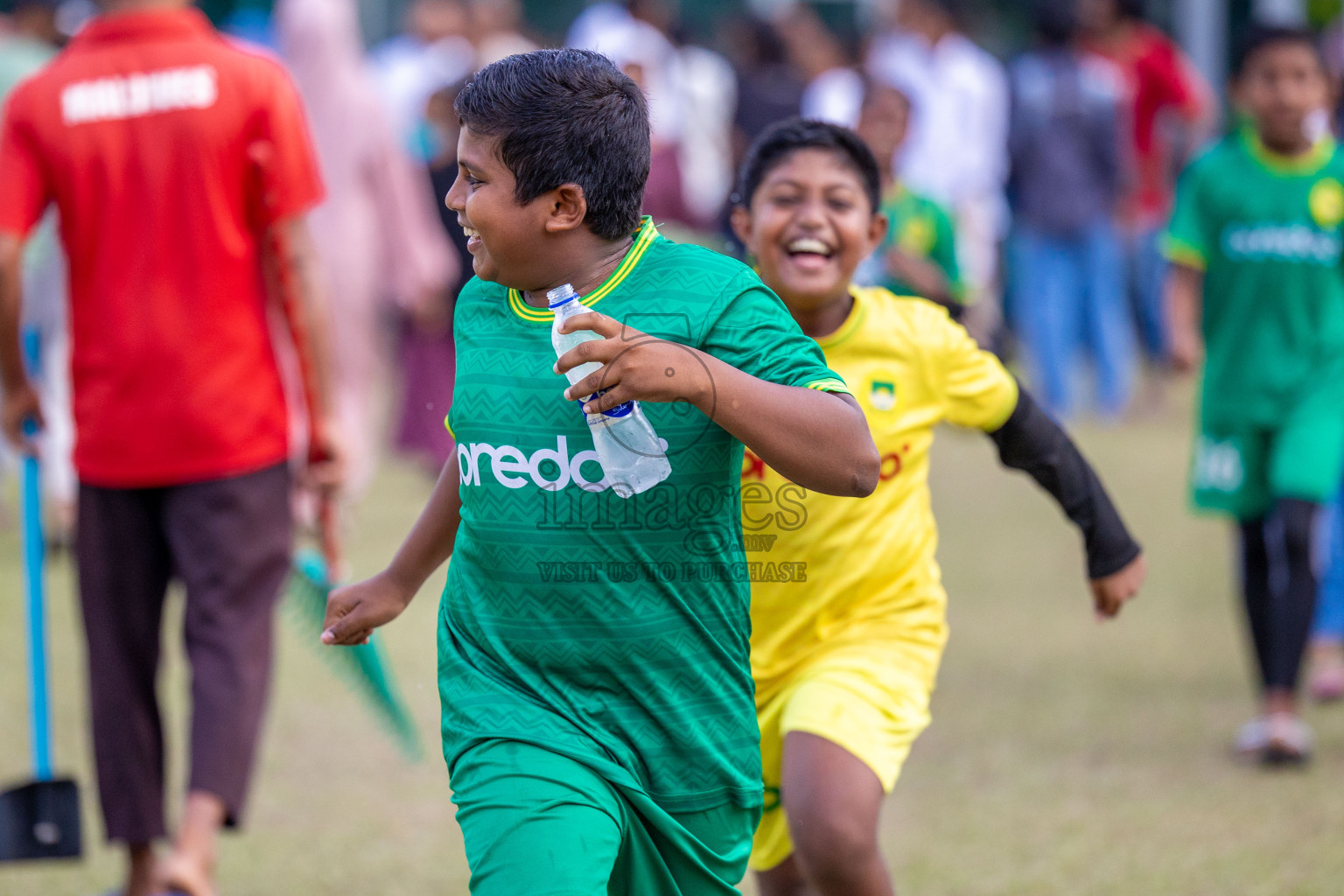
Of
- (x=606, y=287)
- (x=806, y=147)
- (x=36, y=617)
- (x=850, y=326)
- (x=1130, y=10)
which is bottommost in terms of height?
(x=36, y=617)

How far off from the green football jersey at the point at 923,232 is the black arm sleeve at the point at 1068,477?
3181 mm

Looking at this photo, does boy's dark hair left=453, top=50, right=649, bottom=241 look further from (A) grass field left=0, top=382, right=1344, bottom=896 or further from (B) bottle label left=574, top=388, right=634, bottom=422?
Answer: (A) grass field left=0, top=382, right=1344, bottom=896

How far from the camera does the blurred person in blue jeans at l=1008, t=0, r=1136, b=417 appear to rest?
11.5 m

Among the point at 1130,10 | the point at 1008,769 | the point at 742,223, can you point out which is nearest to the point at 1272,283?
the point at 1008,769

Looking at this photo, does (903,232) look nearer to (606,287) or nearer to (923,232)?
(923,232)

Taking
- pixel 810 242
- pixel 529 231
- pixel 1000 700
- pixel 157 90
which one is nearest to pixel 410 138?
pixel 1000 700

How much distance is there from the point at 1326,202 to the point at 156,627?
3670mm

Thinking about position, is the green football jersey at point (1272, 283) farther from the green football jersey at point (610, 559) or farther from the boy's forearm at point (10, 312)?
the boy's forearm at point (10, 312)

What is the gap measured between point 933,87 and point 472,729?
10.3 meters

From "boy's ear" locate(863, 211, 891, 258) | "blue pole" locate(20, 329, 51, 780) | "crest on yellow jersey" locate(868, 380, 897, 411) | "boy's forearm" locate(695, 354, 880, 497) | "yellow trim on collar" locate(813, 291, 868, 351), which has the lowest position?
"blue pole" locate(20, 329, 51, 780)

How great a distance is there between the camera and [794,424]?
85.0 inches

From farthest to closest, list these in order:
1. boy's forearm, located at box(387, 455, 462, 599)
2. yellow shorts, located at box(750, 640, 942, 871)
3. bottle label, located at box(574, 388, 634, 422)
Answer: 1. yellow shorts, located at box(750, 640, 942, 871)
2. boy's forearm, located at box(387, 455, 462, 599)
3. bottle label, located at box(574, 388, 634, 422)

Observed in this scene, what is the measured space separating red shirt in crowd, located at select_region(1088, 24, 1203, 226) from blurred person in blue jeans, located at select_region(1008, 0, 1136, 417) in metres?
0.69

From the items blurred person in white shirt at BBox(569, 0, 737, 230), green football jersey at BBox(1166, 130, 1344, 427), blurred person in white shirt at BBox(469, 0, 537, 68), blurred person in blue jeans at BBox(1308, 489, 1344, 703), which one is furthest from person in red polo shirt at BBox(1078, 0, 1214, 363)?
green football jersey at BBox(1166, 130, 1344, 427)
